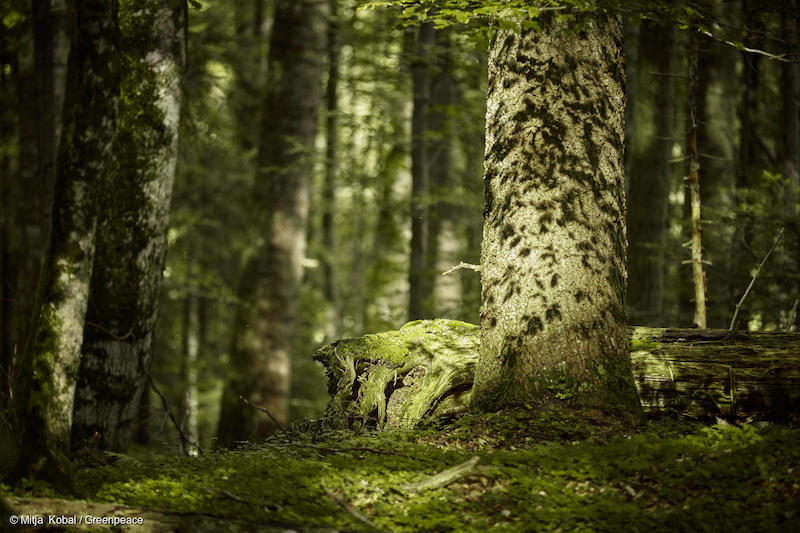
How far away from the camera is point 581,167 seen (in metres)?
4.97

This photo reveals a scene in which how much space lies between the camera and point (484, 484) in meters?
3.96

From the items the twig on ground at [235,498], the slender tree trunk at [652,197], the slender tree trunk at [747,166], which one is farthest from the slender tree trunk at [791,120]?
the twig on ground at [235,498]

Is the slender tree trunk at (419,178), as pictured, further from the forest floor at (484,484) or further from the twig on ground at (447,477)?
the twig on ground at (447,477)

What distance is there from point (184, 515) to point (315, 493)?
2.58 feet

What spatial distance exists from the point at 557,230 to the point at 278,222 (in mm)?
6654

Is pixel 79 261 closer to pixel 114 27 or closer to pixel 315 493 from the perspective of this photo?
pixel 114 27

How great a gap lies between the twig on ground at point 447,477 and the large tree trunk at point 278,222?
6754mm

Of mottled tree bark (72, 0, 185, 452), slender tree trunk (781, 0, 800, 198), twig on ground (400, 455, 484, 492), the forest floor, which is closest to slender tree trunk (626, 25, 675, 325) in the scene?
slender tree trunk (781, 0, 800, 198)

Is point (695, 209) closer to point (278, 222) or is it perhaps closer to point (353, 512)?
point (353, 512)

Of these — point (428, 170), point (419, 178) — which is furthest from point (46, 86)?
point (428, 170)

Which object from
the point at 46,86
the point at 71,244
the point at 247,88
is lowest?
the point at 71,244

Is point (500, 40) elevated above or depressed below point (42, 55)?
below

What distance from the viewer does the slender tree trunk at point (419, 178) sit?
1196 centimetres

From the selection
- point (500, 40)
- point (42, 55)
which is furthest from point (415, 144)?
point (500, 40)
